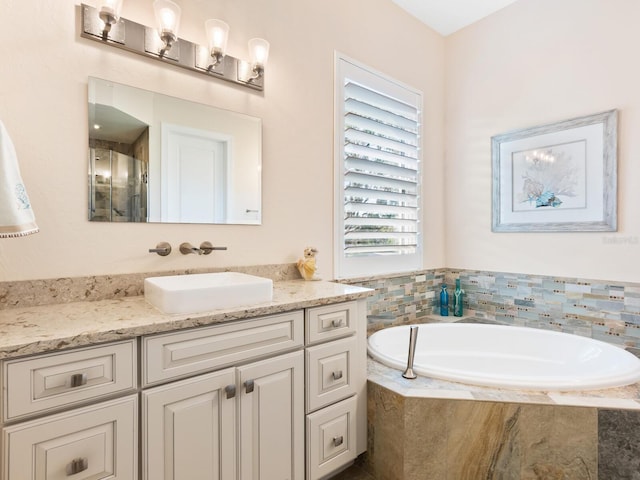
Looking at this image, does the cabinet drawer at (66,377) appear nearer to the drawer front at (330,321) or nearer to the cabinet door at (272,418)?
the cabinet door at (272,418)

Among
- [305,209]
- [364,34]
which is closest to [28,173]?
[305,209]

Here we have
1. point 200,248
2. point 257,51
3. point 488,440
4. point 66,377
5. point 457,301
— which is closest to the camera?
point 66,377

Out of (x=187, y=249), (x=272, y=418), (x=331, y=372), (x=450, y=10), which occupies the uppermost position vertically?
(x=450, y=10)

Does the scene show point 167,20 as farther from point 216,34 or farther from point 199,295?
point 199,295

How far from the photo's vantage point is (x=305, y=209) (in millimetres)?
2145

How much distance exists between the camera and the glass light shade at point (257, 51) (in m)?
1.83

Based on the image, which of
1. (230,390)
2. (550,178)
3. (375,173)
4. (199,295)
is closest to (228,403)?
(230,390)

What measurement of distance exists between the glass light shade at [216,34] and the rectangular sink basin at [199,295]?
111 cm

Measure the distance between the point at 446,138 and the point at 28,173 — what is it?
298 cm

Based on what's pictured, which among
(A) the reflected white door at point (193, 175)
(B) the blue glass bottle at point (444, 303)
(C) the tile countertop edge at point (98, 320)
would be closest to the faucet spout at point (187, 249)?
(A) the reflected white door at point (193, 175)

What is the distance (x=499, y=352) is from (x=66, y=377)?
2.56 m

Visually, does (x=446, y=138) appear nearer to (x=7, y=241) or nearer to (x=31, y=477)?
(x=7, y=241)

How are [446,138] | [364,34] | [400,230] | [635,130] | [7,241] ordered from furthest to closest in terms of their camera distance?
[446,138], [400,230], [364,34], [635,130], [7,241]

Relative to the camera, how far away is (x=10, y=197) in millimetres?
1031
